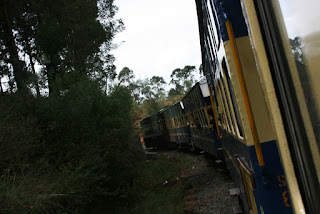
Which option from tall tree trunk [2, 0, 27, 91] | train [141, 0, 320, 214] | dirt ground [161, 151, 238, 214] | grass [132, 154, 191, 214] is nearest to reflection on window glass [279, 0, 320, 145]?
train [141, 0, 320, 214]

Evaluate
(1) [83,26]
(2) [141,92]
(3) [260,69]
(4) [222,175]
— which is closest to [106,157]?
(4) [222,175]

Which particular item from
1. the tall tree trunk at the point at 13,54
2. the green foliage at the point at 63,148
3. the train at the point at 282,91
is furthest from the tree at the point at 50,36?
the train at the point at 282,91

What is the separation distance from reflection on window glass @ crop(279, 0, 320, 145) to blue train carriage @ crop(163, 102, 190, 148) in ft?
A: 57.6

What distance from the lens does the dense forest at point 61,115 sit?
7297 millimetres

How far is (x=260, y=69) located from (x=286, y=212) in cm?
133

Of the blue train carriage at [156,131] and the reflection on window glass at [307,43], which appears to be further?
the blue train carriage at [156,131]

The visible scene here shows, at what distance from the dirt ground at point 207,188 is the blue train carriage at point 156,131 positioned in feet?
38.0

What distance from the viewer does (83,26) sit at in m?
17.9

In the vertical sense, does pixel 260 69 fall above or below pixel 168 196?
above

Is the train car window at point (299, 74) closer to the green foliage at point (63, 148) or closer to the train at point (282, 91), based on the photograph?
the train at point (282, 91)

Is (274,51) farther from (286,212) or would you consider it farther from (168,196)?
(168,196)

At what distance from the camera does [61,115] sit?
10094mm

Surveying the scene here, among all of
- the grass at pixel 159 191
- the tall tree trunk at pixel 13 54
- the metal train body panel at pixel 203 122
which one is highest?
the tall tree trunk at pixel 13 54

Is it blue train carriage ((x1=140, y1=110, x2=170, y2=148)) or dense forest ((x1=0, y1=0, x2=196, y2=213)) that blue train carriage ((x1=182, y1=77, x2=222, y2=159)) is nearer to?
dense forest ((x1=0, y1=0, x2=196, y2=213))
